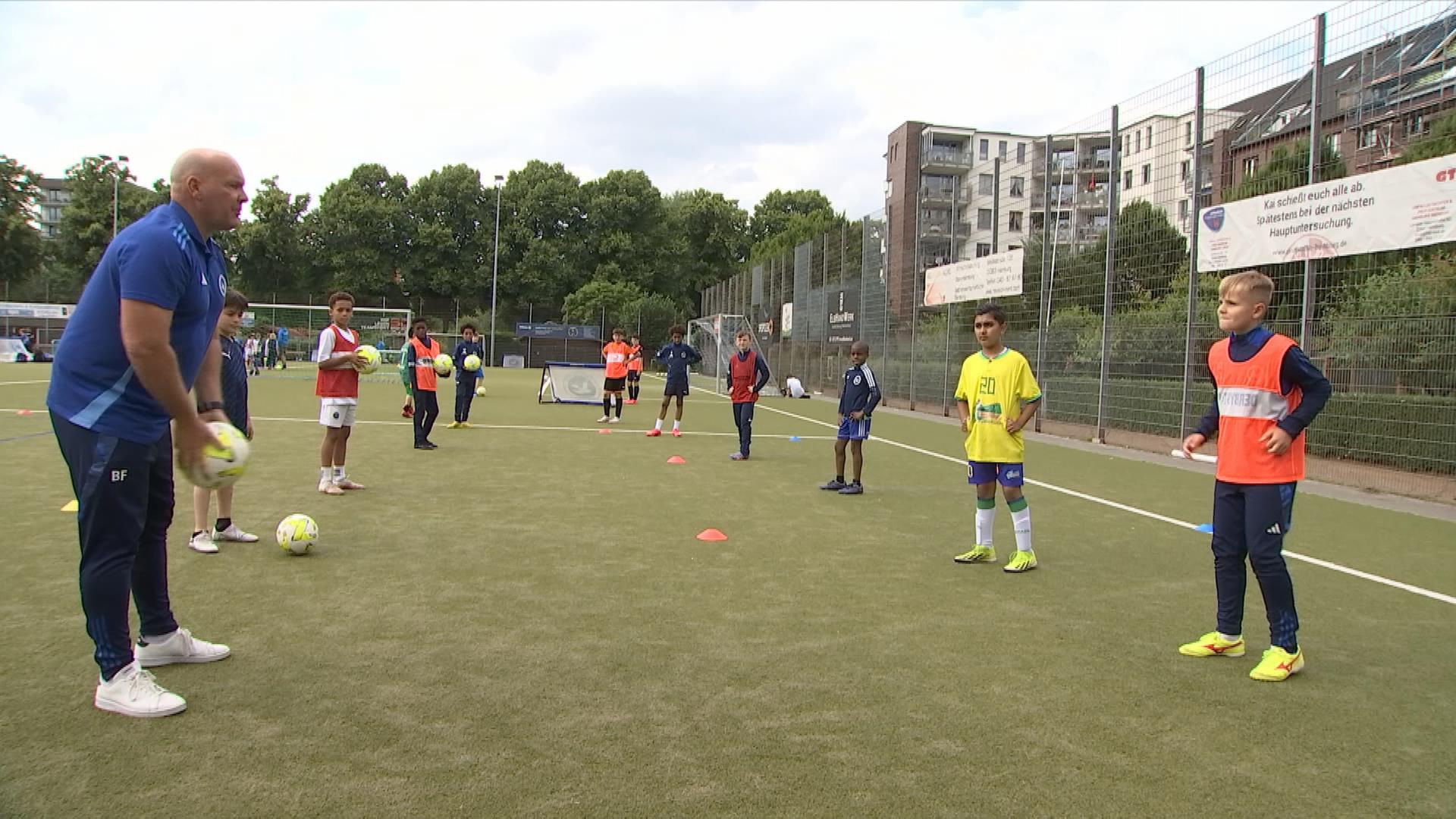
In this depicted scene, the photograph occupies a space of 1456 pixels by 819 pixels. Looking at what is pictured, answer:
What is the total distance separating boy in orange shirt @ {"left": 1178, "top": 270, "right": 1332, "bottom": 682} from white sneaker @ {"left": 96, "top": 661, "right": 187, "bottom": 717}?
174 inches

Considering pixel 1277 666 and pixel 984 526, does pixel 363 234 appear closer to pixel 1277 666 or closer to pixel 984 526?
pixel 984 526

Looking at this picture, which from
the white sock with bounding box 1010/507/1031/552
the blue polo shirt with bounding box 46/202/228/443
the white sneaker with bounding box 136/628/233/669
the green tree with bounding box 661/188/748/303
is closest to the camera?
the blue polo shirt with bounding box 46/202/228/443

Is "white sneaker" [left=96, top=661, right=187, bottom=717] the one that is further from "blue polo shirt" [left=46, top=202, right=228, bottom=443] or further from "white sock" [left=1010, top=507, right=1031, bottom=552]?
"white sock" [left=1010, top=507, right=1031, bottom=552]

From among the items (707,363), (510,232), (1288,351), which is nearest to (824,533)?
(1288,351)

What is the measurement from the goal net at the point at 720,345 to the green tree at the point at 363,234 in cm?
2464

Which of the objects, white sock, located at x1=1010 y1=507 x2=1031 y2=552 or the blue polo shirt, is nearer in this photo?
the blue polo shirt

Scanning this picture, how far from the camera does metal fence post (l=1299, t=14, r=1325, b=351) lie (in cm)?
1126

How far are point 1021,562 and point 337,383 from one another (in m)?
6.13

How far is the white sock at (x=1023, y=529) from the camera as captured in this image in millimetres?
6098

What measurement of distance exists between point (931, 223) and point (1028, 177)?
6.38 meters

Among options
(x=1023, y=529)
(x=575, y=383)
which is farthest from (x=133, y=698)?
(x=575, y=383)

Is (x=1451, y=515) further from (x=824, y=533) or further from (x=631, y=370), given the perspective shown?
(x=631, y=370)

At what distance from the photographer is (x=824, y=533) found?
23.4 ft

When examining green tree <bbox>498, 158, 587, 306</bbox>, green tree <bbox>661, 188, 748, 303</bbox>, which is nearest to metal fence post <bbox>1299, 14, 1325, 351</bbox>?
green tree <bbox>498, 158, 587, 306</bbox>
